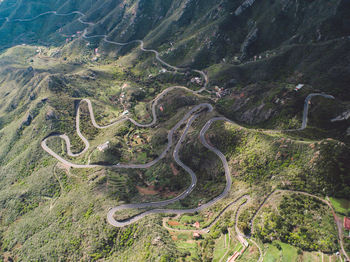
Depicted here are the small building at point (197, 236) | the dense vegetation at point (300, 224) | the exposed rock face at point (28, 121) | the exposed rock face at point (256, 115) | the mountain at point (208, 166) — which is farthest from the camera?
the exposed rock face at point (28, 121)

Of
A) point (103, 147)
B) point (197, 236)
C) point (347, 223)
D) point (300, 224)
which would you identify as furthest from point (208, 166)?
point (103, 147)

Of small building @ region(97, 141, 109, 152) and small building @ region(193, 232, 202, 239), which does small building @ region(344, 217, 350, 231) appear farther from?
small building @ region(97, 141, 109, 152)

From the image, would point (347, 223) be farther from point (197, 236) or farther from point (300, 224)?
point (197, 236)

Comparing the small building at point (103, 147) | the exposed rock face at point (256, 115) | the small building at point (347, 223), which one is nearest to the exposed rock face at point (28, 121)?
the small building at point (103, 147)

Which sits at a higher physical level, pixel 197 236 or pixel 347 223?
pixel 197 236

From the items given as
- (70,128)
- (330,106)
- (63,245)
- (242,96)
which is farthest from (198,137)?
(70,128)

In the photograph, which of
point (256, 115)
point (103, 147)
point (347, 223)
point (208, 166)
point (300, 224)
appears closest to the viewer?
point (347, 223)

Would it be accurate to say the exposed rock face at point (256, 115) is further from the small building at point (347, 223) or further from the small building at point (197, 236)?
the small building at point (197, 236)

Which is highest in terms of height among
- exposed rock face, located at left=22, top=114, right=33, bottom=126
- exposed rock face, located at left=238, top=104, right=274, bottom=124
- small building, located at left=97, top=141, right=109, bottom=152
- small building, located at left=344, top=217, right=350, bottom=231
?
exposed rock face, located at left=22, top=114, right=33, bottom=126

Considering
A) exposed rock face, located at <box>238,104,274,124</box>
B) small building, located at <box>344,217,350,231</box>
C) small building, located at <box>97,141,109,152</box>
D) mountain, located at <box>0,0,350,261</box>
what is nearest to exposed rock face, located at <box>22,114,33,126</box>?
mountain, located at <box>0,0,350,261</box>

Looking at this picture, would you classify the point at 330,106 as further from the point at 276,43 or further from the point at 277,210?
the point at 276,43

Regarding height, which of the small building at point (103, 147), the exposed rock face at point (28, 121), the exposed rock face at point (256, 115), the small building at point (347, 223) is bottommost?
the small building at point (347, 223)
